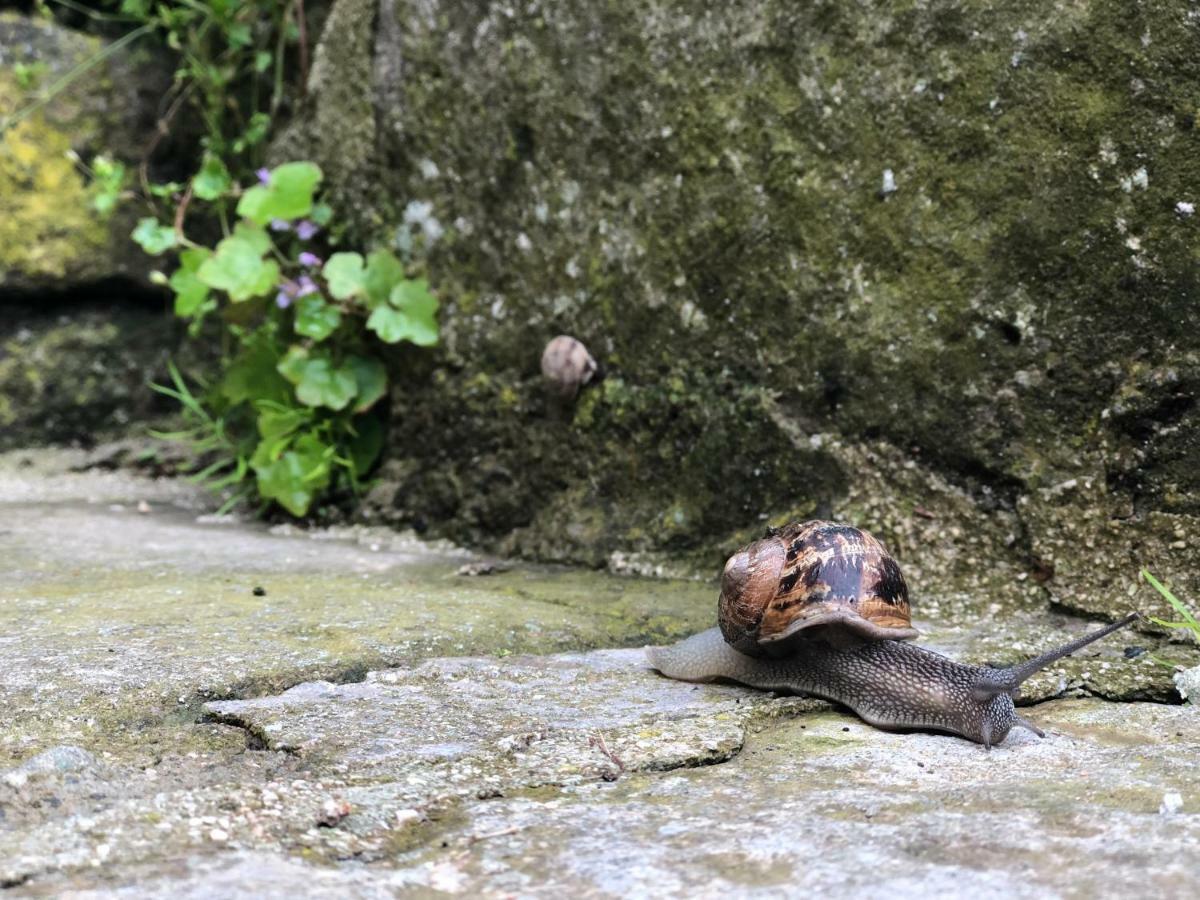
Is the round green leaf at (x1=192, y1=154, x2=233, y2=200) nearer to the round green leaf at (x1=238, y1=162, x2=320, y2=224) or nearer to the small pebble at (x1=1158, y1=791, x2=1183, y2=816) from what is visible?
the round green leaf at (x1=238, y1=162, x2=320, y2=224)

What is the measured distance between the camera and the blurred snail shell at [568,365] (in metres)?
2.96

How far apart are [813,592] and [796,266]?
928mm

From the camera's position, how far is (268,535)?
11.0ft

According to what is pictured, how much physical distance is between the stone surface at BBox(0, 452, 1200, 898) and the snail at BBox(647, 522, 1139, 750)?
0.16 feet

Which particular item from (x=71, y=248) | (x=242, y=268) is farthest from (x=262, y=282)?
(x=71, y=248)

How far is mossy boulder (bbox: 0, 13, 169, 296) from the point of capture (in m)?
4.16

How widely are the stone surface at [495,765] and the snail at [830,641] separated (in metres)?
0.05

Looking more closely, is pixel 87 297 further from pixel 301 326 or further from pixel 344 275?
pixel 344 275

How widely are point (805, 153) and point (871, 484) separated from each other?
80cm

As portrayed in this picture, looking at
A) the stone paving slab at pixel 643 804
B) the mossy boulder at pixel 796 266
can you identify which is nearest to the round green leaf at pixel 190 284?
the mossy boulder at pixel 796 266

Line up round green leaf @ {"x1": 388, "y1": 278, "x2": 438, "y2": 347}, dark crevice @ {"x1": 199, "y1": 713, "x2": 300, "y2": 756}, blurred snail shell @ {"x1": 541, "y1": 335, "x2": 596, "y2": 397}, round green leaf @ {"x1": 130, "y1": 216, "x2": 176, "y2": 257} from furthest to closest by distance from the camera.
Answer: round green leaf @ {"x1": 130, "y1": 216, "x2": 176, "y2": 257} → round green leaf @ {"x1": 388, "y1": 278, "x2": 438, "y2": 347} → blurred snail shell @ {"x1": 541, "y1": 335, "x2": 596, "y2": 397} → dark crevice @ {"x1": 199, "y1": 713, "x2": 300, "y2": 756}

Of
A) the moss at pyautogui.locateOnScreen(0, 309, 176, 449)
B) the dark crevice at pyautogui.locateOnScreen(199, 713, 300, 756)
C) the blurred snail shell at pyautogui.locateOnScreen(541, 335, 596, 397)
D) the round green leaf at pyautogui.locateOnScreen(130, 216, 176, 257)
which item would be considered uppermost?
the round green leaf at pyautogui.locateOnScreen(130, 216, 176, 257)

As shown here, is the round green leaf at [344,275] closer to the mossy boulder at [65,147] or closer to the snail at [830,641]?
the mossy boulder at [65,147]

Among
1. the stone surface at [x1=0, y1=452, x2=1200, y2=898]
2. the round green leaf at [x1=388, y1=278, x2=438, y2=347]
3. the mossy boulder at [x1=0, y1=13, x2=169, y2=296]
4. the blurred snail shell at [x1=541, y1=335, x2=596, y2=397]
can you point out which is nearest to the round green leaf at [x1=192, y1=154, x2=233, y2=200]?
the mossy boulder at [x1=0, y1=13, x2=169, y2=296]
